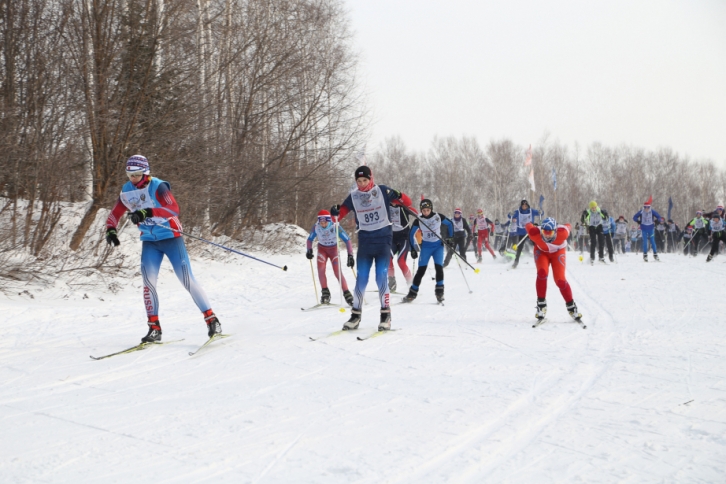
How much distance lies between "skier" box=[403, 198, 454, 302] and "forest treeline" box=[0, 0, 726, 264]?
21.3ft

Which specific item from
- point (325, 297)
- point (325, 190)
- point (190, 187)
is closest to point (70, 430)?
point (325, 297)

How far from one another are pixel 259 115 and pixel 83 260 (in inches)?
435

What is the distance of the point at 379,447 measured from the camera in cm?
320

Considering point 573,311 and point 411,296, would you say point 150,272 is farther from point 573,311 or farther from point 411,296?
point 573,311

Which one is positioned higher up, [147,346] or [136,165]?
[136,165]

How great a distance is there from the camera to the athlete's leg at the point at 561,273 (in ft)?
25.4

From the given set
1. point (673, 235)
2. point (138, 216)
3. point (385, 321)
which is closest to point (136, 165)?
point (138, 216)

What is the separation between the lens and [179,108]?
13891 mm

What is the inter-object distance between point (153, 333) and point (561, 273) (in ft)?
17.5

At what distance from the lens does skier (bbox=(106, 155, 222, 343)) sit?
6344mm

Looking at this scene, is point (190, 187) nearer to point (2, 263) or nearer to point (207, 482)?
point (2, 263)

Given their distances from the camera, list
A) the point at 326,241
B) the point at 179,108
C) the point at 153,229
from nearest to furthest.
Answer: the point at 153,229, the point at 326,241, the point at 179,108

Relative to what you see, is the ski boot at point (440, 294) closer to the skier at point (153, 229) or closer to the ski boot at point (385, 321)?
the ski boot at point (385, 321)

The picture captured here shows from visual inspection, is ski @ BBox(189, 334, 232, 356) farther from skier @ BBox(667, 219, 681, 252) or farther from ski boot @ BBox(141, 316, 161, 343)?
skier @ BBox(667, 219, 681, 252)
